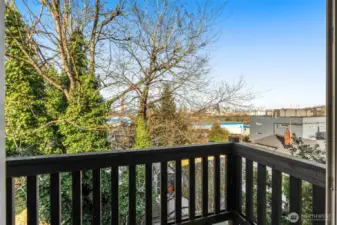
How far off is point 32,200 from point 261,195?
4.90ft

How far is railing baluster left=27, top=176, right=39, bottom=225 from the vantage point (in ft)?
4.65

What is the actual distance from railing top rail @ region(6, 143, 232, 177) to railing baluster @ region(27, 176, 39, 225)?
7 cm

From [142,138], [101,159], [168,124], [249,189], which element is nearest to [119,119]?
[142,138]

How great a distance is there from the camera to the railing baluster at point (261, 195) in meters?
1.67

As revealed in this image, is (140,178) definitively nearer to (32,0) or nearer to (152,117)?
(152,117)

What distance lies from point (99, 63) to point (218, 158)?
1593 mm

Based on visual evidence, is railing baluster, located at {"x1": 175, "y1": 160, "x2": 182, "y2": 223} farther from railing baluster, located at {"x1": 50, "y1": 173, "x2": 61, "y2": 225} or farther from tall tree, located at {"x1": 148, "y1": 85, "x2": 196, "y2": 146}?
railing baluster, located at {"x1": 50, "y1": 173, "x2": 61, "y2": 225}

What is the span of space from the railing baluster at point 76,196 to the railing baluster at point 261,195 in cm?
122

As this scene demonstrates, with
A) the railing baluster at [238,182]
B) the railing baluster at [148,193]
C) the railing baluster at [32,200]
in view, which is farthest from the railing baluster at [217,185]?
the railing baluster at [32,200]

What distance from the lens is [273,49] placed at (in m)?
1.97

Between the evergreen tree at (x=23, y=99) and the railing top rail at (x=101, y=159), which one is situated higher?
the evergreen tree at (x=23, y=99)

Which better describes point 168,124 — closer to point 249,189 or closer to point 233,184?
point 233,184

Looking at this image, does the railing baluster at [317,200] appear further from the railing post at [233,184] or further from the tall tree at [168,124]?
the tall tree at [168,124]

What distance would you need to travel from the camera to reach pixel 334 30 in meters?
0.69
